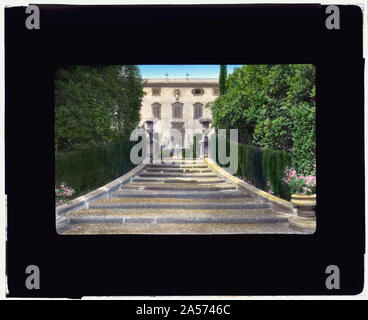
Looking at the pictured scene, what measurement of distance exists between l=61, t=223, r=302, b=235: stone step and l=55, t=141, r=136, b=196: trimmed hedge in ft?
5.82

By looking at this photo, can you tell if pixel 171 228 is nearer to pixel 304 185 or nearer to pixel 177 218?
pixel 177 218

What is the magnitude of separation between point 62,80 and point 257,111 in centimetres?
545

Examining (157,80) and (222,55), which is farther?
(157,80)

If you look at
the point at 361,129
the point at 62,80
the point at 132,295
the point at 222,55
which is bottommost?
the point at 132,295

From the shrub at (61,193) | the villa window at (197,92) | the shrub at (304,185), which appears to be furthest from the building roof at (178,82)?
the shrub at (304,185)

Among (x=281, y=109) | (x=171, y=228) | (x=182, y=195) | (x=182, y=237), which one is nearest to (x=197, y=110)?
(x=182, y=195)

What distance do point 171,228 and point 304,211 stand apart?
225 centimetres

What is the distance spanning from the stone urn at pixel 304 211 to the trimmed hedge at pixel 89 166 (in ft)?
15.8

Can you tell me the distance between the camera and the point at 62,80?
10.3 m

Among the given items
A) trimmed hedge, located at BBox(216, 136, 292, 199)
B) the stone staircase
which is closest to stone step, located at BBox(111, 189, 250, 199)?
the stone staircase

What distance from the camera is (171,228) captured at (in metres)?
6.84

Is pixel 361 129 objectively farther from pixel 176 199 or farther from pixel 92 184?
pixel 92 184

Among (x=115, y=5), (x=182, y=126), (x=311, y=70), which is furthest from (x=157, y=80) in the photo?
(x=115, y=5)

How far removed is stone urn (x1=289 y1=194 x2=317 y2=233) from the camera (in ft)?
20.2
